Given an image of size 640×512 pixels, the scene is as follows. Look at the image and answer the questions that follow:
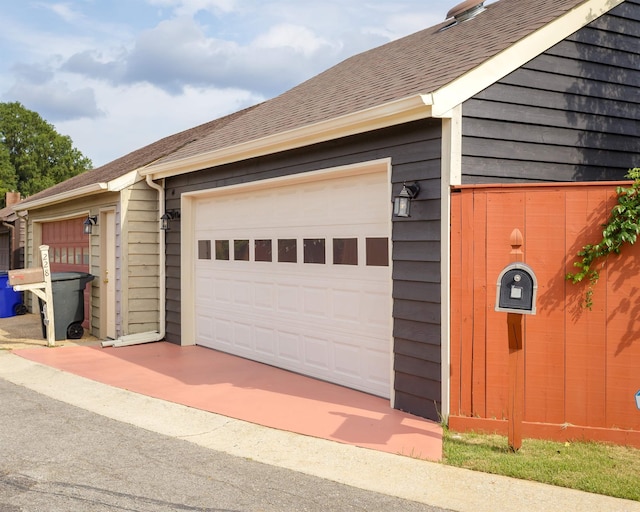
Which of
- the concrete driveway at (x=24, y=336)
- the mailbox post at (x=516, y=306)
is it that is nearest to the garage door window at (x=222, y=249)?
the concrete driveway at (x=24, y=336)

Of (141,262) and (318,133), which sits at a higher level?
(318,133)

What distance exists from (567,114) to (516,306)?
2768mm

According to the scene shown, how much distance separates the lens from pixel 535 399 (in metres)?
5.19

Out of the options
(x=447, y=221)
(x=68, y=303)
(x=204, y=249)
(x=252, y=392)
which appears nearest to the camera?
(x=447, y=221)

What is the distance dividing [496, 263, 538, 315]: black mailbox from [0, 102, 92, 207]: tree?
167 feet

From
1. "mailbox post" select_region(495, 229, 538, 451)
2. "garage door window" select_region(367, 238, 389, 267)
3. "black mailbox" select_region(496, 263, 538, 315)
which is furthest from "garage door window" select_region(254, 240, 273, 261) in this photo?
"black mailbox" select_region(496, 263, 538, 315)

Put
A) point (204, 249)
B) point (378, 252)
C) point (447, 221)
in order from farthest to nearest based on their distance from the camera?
point (204, 249)
point (378, 252)
point (447, 221)

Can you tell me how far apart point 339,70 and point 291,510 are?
28.7 ft

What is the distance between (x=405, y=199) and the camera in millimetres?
5762

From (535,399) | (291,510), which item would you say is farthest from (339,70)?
(291,510)

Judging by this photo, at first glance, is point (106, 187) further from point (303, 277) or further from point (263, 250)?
point (303, 277)

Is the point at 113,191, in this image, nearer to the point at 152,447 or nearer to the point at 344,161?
the point at 344,161

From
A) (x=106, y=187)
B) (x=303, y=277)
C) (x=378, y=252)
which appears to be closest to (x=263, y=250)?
(x=303, y=277)

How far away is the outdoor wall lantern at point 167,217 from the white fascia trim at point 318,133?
68 centimetres
